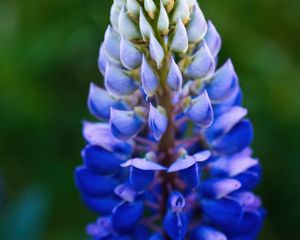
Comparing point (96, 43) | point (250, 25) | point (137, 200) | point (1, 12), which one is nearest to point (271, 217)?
point (250, 25)

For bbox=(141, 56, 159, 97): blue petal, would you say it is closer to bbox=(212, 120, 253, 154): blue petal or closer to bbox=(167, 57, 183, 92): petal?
bbox=(167, 57, 183, 92): petal

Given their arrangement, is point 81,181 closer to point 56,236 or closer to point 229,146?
point 229,146

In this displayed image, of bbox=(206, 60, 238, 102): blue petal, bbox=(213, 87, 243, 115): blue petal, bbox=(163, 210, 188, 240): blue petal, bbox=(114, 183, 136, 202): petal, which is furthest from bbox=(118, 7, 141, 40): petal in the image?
bbox=(163, 210, 188, 240): blue petal

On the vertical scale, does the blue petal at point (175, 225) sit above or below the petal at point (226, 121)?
below

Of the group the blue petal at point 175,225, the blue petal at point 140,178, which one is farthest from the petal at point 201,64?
the blue petal at point 175,225

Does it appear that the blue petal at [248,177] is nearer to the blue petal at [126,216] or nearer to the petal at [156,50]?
the blue petal at [126,216]

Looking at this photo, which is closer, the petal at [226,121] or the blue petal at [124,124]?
the blue petal at [124,124]

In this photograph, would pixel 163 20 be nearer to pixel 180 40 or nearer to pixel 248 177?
pixel 180 40
